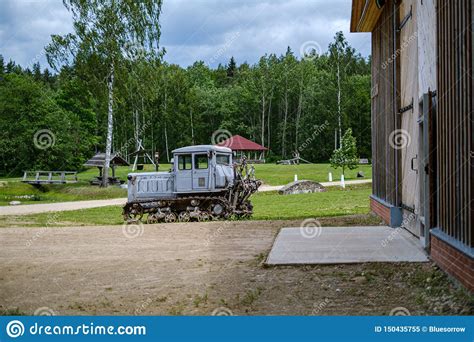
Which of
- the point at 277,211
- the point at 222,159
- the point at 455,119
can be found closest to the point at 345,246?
the point at 455,119

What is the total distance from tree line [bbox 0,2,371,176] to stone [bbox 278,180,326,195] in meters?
2.66

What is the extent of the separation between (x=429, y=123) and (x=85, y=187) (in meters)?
16.0

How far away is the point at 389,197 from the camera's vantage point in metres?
9.80

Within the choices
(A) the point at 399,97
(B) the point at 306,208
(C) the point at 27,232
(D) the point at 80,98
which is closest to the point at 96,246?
(C) the point at 27,232

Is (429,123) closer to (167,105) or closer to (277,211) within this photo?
(277,211)

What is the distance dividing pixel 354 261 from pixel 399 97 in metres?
3.84

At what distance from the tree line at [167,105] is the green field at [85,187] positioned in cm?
70

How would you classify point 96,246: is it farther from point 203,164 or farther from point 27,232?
point 203,164

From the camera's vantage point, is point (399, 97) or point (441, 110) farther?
point (399, 97)

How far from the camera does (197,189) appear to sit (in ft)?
42.6

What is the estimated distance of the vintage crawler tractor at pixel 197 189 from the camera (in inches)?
509

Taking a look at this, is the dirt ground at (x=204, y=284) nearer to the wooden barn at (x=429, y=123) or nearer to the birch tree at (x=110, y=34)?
the wooden barn at (x=429, y=123)

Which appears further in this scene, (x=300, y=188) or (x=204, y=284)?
(x=300, y=188)

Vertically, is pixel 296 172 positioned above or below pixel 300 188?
above
